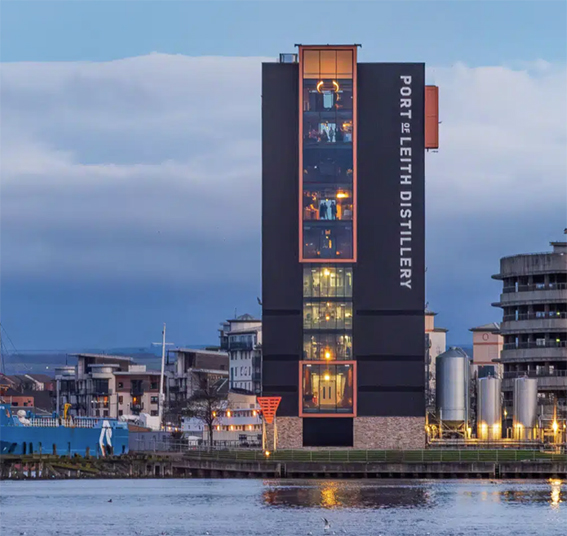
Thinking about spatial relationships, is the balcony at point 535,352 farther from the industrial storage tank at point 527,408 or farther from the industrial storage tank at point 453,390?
the industrial storage tank at point 453,390

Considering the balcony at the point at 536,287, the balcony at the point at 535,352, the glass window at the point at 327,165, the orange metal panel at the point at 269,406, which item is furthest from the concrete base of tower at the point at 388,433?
the balcony at the point at 536,287

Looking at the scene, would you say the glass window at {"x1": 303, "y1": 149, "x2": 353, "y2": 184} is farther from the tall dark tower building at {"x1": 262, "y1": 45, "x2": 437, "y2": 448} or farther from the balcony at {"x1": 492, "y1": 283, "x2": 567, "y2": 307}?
the balcony at {"x1": 492, "y1": 283, "x2": 567, "y2": 307}

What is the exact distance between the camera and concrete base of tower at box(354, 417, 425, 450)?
441ft

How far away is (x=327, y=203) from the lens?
5340 inches

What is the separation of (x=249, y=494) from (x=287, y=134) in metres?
39.0

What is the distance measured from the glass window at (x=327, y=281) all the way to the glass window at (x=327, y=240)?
110 centimetres

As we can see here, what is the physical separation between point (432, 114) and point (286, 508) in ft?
182

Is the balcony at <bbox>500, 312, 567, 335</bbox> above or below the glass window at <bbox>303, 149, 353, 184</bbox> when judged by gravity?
below

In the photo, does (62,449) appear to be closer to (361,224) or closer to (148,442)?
(148,442)

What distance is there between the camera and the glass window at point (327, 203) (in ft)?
444

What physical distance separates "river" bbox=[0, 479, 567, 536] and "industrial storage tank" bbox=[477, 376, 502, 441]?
25652mm

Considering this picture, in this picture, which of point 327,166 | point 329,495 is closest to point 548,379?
point 327,166

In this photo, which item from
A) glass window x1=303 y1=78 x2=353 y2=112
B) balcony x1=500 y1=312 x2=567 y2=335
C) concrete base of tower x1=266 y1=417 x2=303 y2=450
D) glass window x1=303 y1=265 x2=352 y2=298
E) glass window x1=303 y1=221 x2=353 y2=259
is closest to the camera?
concrete base of tower x1=266 y1=417 x2=303 y2=450

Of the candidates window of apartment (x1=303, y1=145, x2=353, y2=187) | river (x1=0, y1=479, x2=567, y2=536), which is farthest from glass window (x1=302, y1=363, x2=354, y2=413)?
window of apartment (x1=303, y1=145, x2=353, y2=187)
